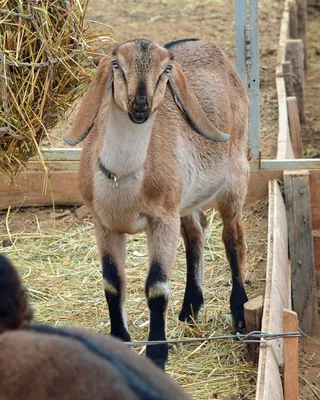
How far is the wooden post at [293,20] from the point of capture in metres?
14.7

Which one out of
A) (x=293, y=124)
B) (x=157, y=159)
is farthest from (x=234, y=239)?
(x=293, y=124)

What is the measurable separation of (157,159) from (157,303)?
2.73 feet

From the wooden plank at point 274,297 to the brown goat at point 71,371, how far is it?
8.44 feet

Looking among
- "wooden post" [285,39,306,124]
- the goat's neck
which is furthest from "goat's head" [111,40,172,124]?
"wooden post" [285,39,306,124]

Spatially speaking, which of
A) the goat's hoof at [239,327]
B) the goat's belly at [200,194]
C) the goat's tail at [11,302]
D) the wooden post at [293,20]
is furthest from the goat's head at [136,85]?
the wooden post at [293,20]

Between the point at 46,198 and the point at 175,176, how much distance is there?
278 cm

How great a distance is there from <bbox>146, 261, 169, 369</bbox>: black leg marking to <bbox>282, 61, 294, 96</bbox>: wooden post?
6306mm

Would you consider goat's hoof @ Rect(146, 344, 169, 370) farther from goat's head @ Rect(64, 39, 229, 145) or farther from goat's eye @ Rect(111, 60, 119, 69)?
goat's eye @ Rect(111, 60, 119, 69)

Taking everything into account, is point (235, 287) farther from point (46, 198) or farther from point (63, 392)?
point (63, 392)

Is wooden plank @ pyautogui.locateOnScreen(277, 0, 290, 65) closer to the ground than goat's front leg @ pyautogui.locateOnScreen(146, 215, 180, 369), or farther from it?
closer to the ground

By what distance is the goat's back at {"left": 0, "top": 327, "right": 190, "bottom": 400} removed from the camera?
1674mm

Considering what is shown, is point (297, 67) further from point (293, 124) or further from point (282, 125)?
point (282, 125)

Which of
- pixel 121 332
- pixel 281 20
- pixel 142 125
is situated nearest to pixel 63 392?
pixel 142 125

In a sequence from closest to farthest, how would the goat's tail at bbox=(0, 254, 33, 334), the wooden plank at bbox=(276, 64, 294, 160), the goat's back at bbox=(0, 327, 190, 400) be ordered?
the goat's back at bbox=(0, 327, 190, 400)
the goat's tail at bbox=(0, 254, 33, 334)
the wooden plank at bbox=(276, 64, 294, 160)
